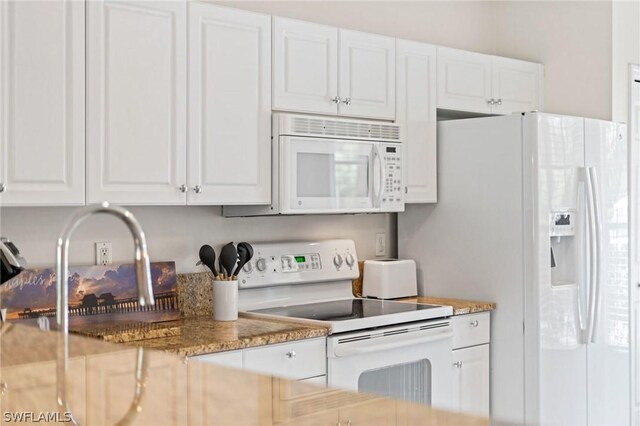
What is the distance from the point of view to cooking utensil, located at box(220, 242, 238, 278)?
3.49 m

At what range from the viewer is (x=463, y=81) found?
4367mm

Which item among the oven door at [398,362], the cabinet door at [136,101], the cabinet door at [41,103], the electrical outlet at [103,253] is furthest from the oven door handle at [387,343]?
the cabinet door at [41,103]

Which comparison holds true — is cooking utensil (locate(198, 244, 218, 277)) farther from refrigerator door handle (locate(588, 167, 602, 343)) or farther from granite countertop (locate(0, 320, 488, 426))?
refrigerator door handle (locate(588, 167, 602, 343))

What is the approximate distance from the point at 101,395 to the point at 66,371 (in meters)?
0.22

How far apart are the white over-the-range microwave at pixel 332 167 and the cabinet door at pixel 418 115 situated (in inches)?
3.9

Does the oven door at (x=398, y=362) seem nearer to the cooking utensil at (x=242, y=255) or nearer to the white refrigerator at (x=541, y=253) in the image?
the white refrigerator at (x=541, y=253)

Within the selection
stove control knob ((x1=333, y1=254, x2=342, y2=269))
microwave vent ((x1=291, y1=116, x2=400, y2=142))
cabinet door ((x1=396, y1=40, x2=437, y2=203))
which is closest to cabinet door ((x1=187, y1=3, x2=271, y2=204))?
microwave vent ((x1=291, y1=116, x2=400, y2=142))

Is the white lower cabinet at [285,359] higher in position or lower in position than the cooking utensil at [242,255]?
lower

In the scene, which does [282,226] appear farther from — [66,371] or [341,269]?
[66,371]

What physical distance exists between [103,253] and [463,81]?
2.10 meters

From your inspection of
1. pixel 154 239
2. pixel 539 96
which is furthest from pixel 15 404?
pixel 539 96

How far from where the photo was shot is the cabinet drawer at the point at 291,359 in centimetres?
307

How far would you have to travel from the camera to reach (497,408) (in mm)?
4012


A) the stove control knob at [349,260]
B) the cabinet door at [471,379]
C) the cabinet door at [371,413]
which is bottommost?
the cabinet door at [471,379]
